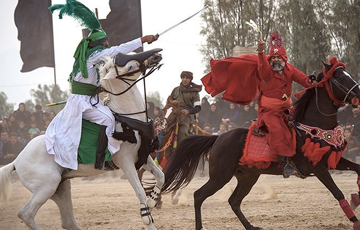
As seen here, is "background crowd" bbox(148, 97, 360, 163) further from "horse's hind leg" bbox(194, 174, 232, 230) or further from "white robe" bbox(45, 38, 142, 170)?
"white robe" bbox(45, 38, 142, 170)

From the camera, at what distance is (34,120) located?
66.6 feet

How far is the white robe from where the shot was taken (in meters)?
8.82

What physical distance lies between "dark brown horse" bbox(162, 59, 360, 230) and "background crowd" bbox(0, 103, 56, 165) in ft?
32.4

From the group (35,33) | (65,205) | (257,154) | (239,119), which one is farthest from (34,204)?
(35,33)

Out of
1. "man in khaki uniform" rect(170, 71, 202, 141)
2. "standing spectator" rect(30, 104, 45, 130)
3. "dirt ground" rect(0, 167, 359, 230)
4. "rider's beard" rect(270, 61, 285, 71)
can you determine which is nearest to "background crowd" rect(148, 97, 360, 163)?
"dirt ground" rect(0, 167, 359, 230)

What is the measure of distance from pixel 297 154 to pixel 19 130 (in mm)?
12428

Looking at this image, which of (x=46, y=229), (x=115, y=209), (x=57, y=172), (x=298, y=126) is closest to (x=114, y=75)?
(x=57, y=172)

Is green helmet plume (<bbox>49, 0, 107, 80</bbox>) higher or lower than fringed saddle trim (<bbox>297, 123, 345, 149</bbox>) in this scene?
higher

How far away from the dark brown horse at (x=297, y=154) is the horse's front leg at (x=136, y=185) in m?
1.31

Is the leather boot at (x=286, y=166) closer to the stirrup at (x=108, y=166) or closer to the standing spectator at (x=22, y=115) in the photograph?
the stirrup at (x=108, y=166)

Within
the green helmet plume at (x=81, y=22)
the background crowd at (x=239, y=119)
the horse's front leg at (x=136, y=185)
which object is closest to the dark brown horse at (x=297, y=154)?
the horse's front leg at (x=136, y=185)

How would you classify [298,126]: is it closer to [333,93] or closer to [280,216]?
[333,93]

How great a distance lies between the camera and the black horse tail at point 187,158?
33.3 feet

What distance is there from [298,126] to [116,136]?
97.8 inches
